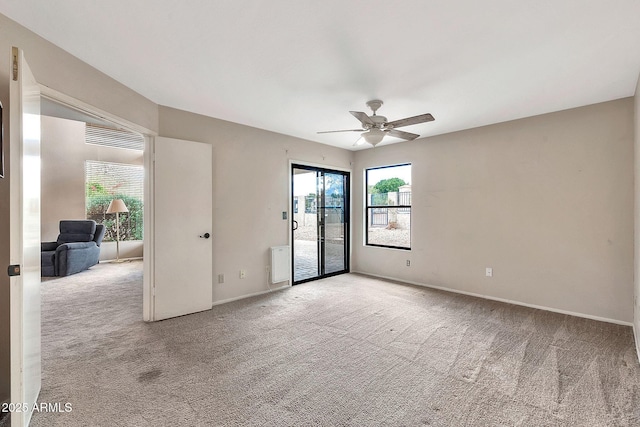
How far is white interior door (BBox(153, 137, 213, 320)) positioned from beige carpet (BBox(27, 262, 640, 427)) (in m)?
0.26

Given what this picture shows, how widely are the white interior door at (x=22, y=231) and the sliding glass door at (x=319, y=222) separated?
3426 millimetres

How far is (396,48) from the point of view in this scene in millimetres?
2230

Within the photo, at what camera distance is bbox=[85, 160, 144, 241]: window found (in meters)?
7.06

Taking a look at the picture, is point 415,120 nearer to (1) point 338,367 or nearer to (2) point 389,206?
(1) point 338,367

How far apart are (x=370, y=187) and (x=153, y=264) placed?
398 cm

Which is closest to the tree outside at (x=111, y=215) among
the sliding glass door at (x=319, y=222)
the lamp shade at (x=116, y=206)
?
the lamp shade at (x=116, y=206)

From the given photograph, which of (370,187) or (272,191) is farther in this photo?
(370,187)

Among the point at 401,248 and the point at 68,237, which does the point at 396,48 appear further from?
the point at 68,237

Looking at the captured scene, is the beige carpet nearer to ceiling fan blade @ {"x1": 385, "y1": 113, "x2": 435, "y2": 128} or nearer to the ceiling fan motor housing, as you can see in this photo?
ceiling fan blade @ {"x1": 385, "y1": 113, "x2": 435, "y2": 128}

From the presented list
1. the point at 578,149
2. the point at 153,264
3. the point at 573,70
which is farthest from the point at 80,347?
the point at 578,149

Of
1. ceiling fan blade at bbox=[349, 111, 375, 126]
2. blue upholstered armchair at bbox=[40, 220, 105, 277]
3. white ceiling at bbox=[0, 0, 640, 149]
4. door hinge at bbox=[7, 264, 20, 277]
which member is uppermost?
white ceiling at bbox=[0, 0, 640, 149]

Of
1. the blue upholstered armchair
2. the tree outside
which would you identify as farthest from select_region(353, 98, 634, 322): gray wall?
the tree outside

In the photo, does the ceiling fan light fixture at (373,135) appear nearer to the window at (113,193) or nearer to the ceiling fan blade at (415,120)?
the ceiling fan blade at (415,120)

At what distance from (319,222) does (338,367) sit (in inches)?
128
